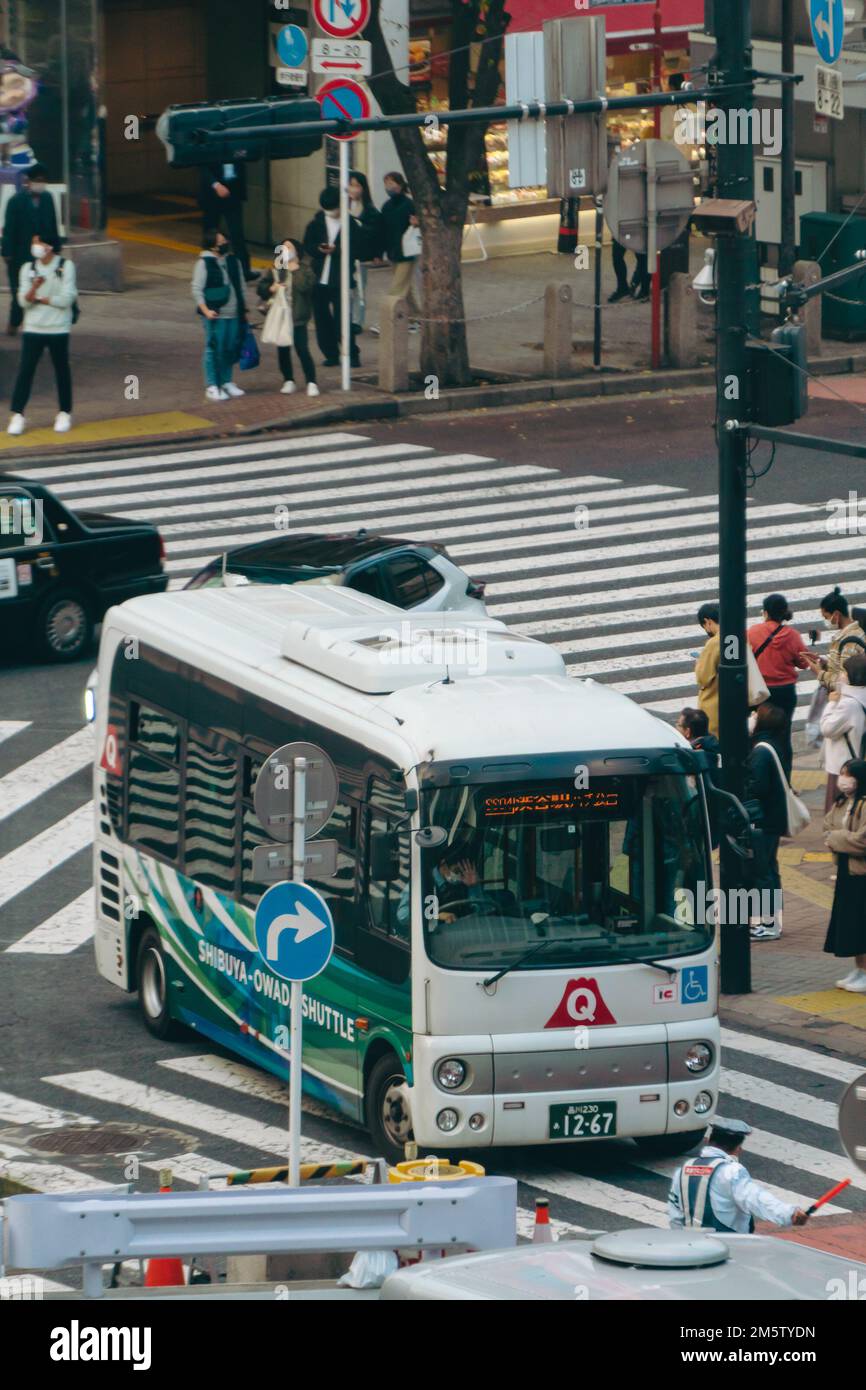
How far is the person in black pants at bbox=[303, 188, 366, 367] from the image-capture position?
1212 inches

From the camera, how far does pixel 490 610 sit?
22984 mm

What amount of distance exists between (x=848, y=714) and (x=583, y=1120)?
510 centimetres

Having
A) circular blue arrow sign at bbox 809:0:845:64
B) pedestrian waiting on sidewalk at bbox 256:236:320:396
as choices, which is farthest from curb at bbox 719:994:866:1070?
pedestrian waiting on sidewalk at bbox 256:236:320:396

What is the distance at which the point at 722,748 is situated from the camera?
15938mm

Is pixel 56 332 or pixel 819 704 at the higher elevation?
pixel 56 332

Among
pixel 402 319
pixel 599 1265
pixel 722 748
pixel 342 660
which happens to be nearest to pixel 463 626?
pixel 342 660

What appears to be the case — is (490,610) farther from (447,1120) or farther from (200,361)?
(447,1120)

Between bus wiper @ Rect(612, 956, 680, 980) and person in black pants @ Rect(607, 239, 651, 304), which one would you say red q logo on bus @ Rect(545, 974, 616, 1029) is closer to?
bus wiper @ Rect(612, 956, 680, 980)

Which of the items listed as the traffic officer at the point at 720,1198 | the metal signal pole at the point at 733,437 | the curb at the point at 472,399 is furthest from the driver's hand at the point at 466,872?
the curb at the point at 472,399

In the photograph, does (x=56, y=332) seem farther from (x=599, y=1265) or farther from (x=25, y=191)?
(x=599, y=1265)

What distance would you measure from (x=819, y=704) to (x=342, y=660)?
5622 mm

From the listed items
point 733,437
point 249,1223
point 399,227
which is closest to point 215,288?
point 399,227

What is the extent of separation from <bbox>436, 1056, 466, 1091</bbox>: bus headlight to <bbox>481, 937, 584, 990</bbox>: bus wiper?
0.40 metres

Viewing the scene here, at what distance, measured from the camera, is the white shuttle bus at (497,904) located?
12.4 m
